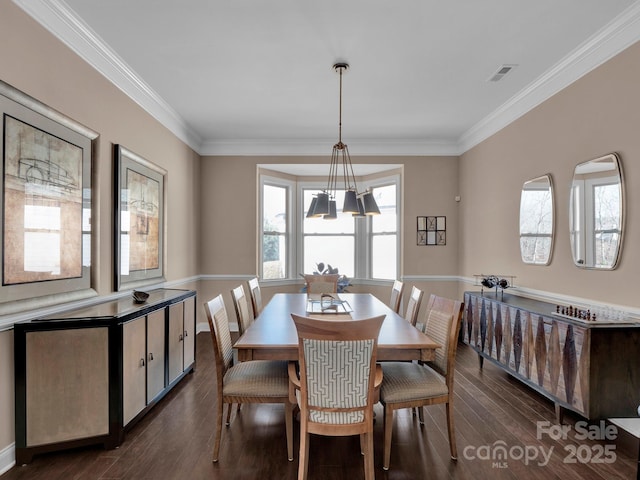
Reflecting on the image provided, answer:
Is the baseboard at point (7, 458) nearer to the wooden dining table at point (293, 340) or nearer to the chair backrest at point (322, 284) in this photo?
the wooden dining table at point (293, 340)

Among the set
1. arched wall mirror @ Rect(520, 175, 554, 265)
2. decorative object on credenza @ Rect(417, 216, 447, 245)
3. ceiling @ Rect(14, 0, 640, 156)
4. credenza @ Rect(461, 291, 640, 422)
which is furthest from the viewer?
decorative object on credenza @ Rect(417, 216, 447, 245)

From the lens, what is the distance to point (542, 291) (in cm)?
348

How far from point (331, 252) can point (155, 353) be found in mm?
3909

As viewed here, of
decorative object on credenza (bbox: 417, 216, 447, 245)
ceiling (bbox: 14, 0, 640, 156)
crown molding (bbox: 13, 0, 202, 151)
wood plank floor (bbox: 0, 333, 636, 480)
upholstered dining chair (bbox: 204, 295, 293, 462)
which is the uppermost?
ceiling (bbox: 14, 0, 640, 156)

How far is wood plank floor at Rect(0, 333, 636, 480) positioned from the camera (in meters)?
2.10

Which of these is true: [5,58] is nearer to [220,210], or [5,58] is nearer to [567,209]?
[220,210]

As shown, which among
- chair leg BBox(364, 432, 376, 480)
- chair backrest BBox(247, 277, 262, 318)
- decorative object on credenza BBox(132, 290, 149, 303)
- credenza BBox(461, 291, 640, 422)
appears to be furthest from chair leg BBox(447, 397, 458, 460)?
decorative object on credenza BBox(132, 290, 149, 303)

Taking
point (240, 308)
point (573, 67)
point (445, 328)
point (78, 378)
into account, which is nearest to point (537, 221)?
point (573, 67)

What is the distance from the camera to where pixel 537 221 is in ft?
11.7

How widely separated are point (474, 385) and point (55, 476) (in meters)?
3.27

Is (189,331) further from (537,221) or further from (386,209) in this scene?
(386,209)

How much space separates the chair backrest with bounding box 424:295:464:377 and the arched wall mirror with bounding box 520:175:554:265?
1.57 metres

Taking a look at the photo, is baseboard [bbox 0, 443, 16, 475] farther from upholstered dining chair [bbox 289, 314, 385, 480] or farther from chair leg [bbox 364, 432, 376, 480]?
chair leg [bbox 364, 432, 376, 480]

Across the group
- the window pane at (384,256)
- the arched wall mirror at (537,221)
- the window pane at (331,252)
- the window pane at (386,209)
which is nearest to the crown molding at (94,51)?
the window pane at (331,252)
